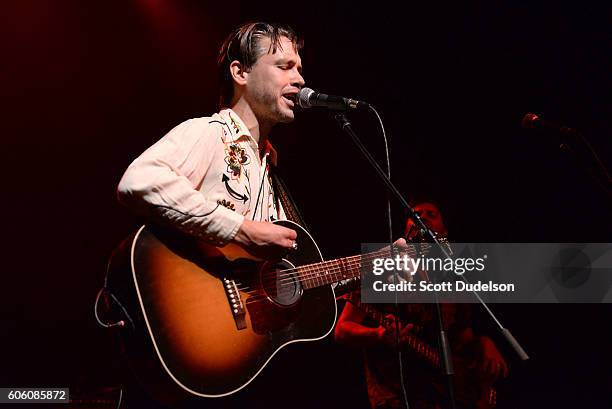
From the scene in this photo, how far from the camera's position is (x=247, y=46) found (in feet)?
7.69

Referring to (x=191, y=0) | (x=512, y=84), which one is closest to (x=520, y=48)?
(x=512, y=84)

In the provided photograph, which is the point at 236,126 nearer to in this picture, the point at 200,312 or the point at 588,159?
the point at 200,312

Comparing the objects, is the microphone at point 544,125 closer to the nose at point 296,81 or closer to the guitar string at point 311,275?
the guitar string at point 311,275

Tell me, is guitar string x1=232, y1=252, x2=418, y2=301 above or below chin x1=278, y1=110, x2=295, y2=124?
below

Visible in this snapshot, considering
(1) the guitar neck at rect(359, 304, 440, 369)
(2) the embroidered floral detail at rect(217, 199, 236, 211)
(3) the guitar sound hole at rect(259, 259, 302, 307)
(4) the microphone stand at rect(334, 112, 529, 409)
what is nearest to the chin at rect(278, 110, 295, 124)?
(4) the microphone stand at rect(334, 112, 529, 409)

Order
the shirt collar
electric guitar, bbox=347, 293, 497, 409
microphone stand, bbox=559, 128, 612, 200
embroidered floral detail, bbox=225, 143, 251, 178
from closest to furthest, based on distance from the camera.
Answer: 1. embroidered floral detail, bbox=225, 143, 251, 178
2. the shirt collar
3. microphone stand, bbox=559, 128, 612, 200
4. electric guitar, bbox=347, 293, 497, 409

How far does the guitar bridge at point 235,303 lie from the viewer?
177 cm

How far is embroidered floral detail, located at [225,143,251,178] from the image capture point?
2041 mm

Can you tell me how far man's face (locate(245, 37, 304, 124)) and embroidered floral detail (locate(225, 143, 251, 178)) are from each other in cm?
25

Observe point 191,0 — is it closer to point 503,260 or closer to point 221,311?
point 221,311

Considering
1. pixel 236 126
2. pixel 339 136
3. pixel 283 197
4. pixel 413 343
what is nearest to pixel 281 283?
pixel 283 197

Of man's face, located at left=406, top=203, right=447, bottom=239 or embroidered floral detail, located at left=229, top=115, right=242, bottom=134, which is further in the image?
man's face, located at left=406, top=203, right=447, bottom=239

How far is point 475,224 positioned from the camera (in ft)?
13.8

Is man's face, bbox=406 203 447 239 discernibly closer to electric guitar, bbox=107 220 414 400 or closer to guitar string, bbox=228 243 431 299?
guitar string, bbox=228 243 431 299
